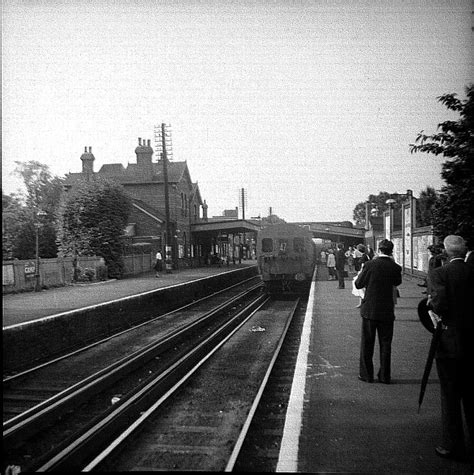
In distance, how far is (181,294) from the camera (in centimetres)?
1864

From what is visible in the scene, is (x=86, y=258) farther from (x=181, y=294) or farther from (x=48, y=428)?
(x=48, y=428)

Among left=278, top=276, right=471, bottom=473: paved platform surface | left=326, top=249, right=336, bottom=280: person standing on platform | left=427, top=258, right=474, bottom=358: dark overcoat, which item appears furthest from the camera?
left=326, top=249, right=336, bottom=280: person standing on platform

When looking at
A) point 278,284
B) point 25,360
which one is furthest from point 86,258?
point 25,360

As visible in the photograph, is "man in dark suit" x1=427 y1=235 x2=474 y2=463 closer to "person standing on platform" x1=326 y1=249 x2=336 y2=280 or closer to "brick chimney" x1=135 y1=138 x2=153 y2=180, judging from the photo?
"person standing on platform" x1=326 y1=249 x2=336 y2=280

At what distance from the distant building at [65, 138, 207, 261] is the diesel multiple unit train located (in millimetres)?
16449

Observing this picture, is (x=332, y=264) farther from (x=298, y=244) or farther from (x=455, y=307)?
(x=455, y=307)

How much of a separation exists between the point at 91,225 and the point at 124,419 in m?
20.3

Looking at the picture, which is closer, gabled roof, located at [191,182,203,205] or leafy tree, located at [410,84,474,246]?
leafy tree, located at [410,84,474,246]

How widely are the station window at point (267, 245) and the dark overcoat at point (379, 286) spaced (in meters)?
13.6

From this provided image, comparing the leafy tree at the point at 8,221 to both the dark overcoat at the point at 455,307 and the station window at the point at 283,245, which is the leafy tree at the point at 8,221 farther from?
the station window at the point at 283,245

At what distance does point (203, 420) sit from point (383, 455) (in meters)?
2.58

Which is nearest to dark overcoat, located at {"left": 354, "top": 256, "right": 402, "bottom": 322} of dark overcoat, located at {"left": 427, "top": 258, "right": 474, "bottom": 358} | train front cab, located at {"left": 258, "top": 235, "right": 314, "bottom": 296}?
dark overcoat, located at {"left": 427, "top": 258, "right": 474, "bottom": 358}

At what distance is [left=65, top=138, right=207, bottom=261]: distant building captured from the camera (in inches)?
1389

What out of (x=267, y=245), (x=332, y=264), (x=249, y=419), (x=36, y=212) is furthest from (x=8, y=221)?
(x=332, y=264)
